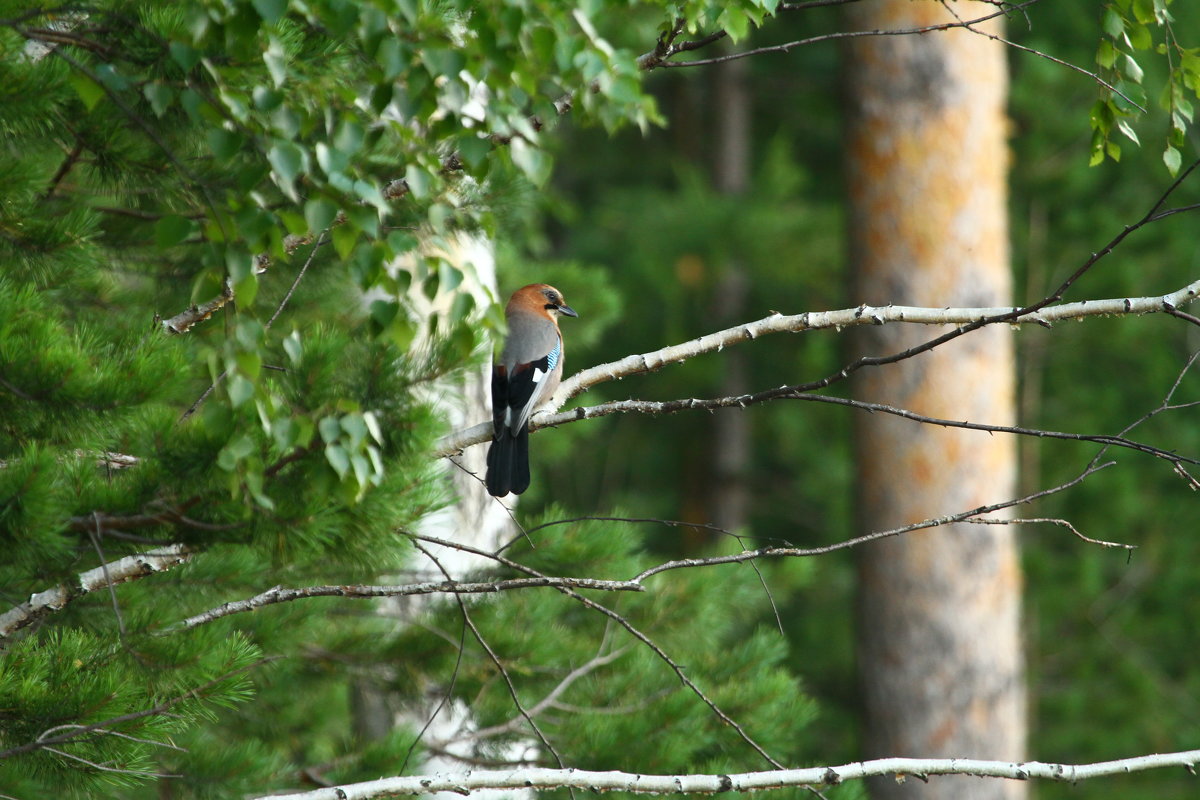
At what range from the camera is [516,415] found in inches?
151

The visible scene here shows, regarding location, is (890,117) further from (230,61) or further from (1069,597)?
(1069,597)

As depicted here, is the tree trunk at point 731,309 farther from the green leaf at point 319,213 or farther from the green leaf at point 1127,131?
the green leaf at point 319,213

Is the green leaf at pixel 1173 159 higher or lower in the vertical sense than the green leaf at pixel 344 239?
higher

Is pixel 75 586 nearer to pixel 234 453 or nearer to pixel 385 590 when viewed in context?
pixel 385 590

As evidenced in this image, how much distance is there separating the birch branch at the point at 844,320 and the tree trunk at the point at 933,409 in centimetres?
314

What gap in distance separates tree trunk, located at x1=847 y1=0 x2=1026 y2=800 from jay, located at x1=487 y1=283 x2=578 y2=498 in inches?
76.8

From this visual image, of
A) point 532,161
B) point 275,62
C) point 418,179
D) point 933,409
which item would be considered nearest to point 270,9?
point 275,62

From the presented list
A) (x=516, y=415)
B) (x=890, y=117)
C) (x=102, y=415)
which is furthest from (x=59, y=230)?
(x=890, y=117)

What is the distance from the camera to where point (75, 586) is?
2455 millimetres

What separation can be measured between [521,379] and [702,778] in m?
1.89

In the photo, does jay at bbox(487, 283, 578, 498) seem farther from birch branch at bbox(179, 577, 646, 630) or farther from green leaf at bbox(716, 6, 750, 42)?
green leaf at bbox(716, 6, 750, 42)

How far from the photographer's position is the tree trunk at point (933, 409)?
582cm

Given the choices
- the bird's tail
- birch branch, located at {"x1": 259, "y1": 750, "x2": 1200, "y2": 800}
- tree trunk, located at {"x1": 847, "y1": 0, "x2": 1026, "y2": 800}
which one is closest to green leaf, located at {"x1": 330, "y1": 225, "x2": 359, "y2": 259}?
birch branch, located at {"x1": 259, "y1": 750, "x2": 1200, "y2": 800}

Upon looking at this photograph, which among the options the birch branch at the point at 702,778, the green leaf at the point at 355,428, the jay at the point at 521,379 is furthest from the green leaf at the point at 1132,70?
the green leaf at the point at 355,428
